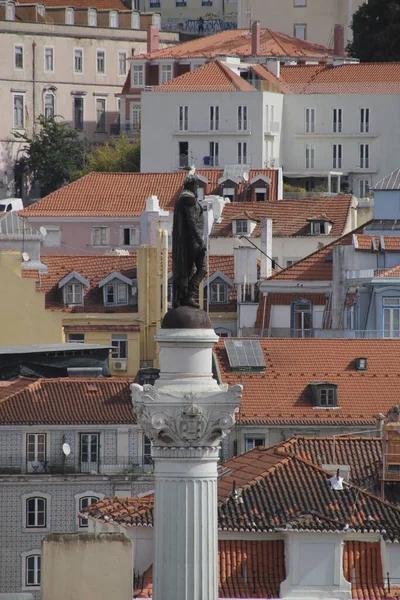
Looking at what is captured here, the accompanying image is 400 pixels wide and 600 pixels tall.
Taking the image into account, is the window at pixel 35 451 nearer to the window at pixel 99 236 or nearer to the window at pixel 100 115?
the window at pixel 99 236

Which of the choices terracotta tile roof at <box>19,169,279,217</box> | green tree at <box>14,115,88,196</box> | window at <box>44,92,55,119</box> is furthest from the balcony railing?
window at <box>44,92,55,119</box>

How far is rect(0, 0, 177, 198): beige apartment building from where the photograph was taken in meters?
148

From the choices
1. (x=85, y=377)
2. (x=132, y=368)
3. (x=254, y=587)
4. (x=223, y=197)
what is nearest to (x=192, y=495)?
(x=254, y=587)

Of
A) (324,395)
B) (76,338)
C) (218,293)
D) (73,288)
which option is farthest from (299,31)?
(324,395)

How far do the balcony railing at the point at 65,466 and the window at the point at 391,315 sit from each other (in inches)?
383

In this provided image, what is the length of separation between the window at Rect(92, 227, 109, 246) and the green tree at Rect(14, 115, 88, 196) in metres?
28.6

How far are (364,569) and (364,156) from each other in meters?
86.0

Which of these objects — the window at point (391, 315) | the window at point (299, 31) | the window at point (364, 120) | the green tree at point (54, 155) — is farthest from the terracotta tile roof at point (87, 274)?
the window at point (299, 31)

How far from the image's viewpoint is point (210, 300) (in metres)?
81.0

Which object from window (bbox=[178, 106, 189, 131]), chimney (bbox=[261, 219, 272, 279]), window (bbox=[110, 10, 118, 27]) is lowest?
chimney (bbox=[261, 219, 272, 279])

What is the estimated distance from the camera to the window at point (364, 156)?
126 metres

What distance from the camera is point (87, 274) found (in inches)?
3214

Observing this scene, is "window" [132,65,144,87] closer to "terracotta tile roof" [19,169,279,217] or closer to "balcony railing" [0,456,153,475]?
"terracotta tile roof" [19,169,279,217]

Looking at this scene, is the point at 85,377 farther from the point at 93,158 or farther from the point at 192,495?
the point at 93,158
